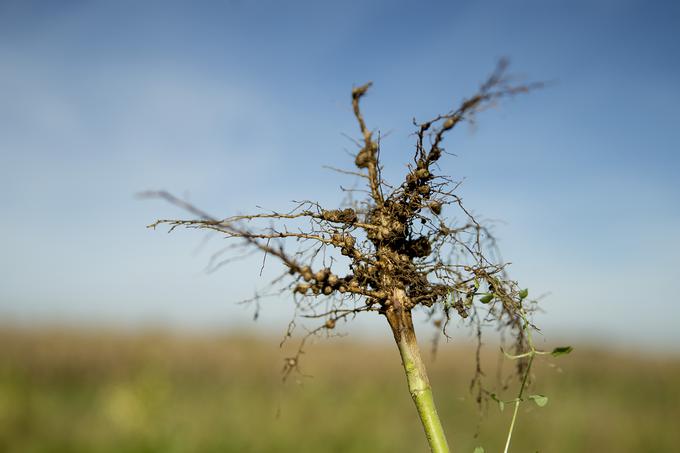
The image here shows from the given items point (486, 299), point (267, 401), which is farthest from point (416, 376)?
point (267, 401)

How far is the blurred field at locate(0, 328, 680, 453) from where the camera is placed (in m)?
7.03

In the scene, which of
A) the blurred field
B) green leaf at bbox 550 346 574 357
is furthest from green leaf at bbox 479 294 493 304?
the blurred field

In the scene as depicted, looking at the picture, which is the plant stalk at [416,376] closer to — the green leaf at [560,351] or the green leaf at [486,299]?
the green leaf at [486,299]

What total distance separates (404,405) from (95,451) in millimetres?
6696

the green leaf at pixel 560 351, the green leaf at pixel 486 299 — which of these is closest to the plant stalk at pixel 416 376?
the green leaf at pixel 486 299

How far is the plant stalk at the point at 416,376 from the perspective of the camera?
1090 millimetres

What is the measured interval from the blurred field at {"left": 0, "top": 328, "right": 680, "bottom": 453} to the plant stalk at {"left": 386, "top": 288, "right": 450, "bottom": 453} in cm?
115

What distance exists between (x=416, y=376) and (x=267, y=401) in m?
10.4

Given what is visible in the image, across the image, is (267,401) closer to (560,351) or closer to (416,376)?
(416,376)

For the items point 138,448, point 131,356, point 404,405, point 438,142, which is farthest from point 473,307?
point 131,356

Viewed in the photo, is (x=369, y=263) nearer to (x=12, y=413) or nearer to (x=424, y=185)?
(x=424, y=185)

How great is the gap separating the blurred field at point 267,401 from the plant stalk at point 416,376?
1.15m

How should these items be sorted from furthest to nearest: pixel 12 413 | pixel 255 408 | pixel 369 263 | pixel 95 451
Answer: pixel 255 408 < pixel 12 413 < pixel 95 451 < pixel 369 263

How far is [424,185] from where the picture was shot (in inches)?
51.4
